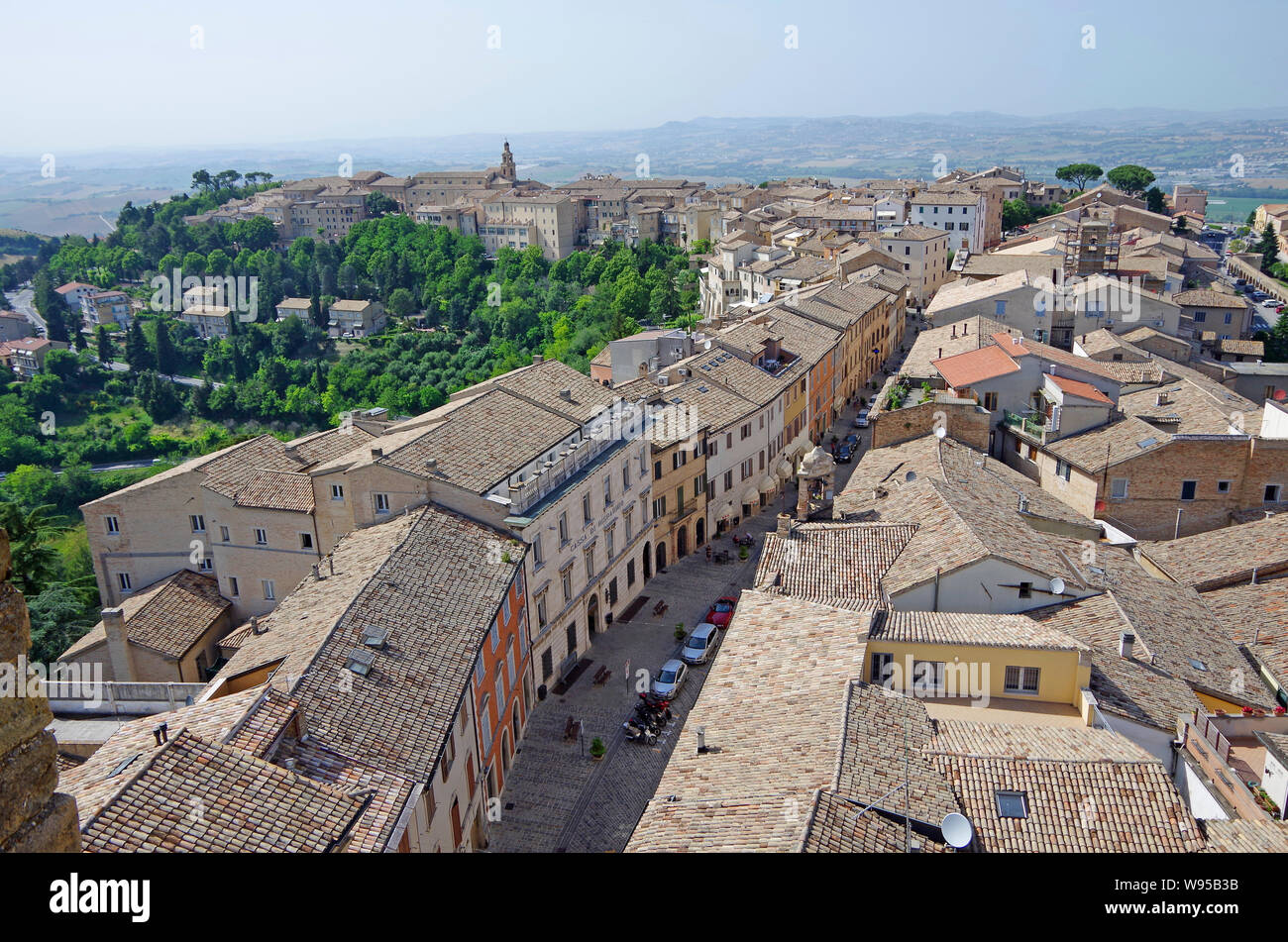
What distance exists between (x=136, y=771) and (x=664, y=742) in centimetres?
1554

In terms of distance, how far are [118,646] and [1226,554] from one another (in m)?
35.6

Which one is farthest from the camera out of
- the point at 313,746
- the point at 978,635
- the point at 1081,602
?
the point at 1081,602

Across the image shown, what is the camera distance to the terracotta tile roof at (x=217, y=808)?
43.9 feet

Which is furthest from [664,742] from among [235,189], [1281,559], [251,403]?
[235,189]

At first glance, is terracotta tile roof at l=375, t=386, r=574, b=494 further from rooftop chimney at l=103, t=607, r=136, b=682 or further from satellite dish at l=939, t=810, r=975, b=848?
satellite dish at l=939, t=810, r=975, b=848

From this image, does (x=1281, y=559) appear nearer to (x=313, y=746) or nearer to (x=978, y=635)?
(x=978, y=635)

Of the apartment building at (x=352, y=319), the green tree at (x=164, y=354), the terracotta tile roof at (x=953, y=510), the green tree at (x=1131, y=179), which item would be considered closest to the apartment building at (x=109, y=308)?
the green tree at (x=164, y=354)

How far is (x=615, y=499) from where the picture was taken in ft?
109

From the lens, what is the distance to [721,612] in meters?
33.8

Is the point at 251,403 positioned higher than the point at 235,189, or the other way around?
the point at 235,189

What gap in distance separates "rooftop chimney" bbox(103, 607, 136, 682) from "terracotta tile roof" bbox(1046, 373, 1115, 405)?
34.7 meters

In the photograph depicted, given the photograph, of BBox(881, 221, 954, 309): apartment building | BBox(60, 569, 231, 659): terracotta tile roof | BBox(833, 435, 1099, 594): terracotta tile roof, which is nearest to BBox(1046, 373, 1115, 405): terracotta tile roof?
BBox(833, 435, 1099, 594): terracotta tile roof

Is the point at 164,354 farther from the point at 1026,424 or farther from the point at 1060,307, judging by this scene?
the point at 1026,424

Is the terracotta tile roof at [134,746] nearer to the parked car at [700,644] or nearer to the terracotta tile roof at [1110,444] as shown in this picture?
the parked car at [700,644]
